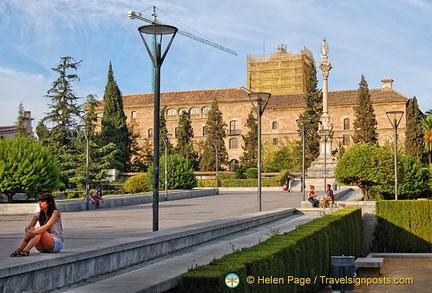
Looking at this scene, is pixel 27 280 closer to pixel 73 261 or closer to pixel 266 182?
pixel 73 261

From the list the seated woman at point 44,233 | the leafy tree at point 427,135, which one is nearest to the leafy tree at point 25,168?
the seated woman at point 44,233

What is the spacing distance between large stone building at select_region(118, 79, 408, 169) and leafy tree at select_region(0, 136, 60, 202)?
51159 mm

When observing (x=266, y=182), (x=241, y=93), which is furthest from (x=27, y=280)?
(x=241, y=93)

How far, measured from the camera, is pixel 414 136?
59.1 metres

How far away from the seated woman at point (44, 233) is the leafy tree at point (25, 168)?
1273 cm

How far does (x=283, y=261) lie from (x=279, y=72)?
2884 inches

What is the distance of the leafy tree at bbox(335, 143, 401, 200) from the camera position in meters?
25.4

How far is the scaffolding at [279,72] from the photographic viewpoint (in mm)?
77375

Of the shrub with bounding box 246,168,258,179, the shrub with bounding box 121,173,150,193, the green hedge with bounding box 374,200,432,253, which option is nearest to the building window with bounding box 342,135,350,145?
the shrub with bounding box 246,168,258,179

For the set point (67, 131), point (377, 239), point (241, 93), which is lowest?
point (377, 239)

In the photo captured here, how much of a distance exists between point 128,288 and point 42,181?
50.5ft

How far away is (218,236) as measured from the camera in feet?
36.8

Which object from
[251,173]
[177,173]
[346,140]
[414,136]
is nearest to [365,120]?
[414,136]

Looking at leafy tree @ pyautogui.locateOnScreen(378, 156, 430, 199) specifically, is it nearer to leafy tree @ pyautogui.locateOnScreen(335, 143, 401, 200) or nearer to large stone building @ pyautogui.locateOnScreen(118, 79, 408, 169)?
leafy tree @ pyautogui.locateOnScreen(335, 143, 401, 200)
